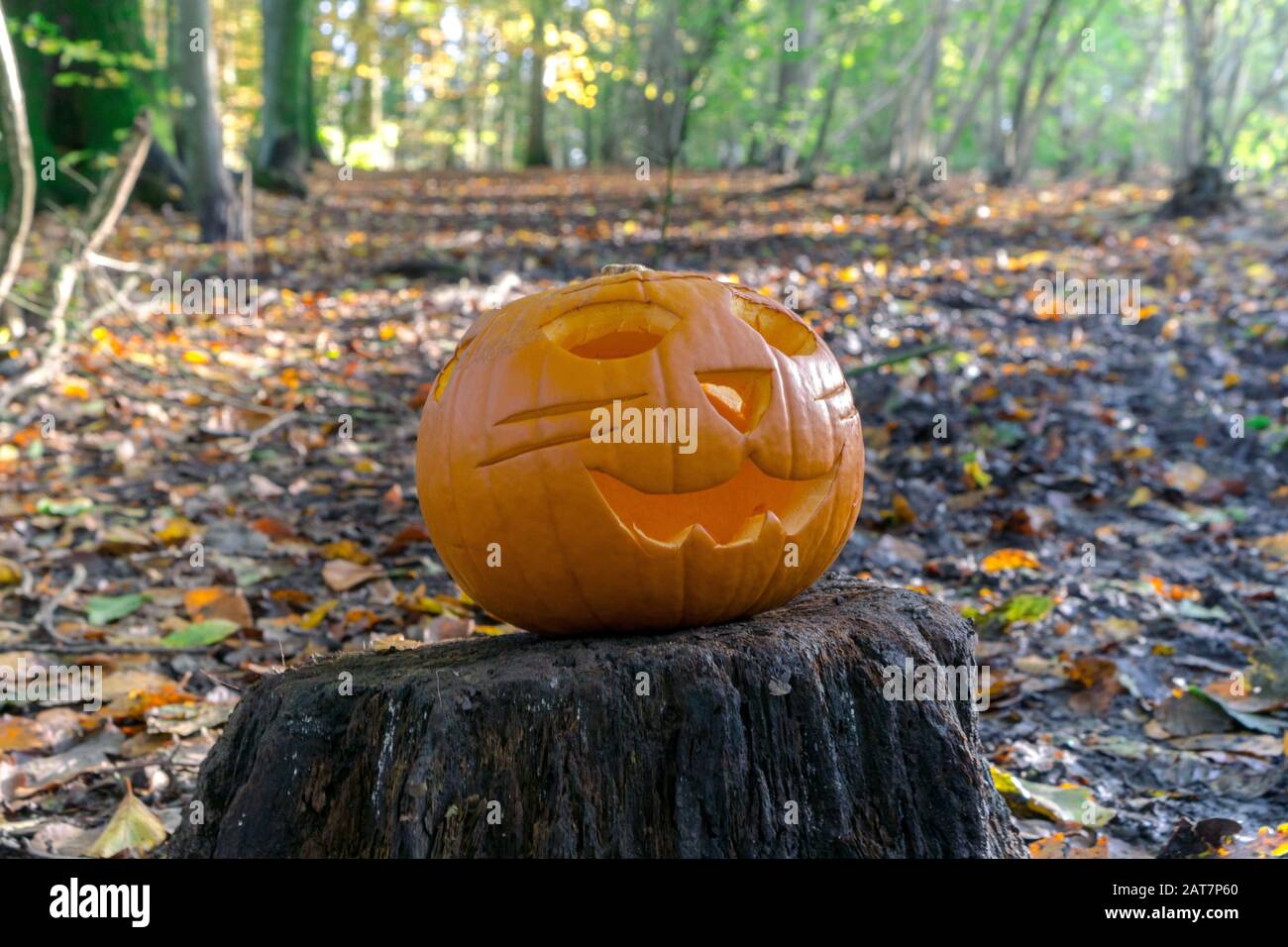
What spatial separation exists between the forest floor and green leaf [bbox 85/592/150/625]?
1 centimetres

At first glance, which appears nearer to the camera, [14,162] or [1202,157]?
[14,162]

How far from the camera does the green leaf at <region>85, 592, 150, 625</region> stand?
4086 millimetres

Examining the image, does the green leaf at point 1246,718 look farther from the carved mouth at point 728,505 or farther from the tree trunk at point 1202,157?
the tree trunk at point 1202,157

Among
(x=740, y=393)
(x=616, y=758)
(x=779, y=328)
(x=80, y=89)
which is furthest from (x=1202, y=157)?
(x=80, y=89)

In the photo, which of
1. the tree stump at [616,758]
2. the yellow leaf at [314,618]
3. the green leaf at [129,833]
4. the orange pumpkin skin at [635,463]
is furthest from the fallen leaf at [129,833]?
the yellow leaf at [314,618]

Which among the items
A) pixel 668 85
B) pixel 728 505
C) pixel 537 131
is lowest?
pixel 728 505

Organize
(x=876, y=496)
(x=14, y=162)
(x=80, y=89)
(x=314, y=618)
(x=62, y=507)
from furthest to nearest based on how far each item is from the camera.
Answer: (x=80, y=89) → (x=14, y=162) → (x=876, y=496) → (x=62, y=507) → (x=314, y=618)

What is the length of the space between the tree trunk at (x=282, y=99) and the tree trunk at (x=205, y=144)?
14.5ft

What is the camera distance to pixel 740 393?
251 cm

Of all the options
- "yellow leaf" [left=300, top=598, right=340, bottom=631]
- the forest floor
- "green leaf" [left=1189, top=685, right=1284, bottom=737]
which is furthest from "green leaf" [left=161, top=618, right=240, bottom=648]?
"green leaf" [left=1189, top=685, right=1284, bottom=737]

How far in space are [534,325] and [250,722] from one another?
1.03 meters

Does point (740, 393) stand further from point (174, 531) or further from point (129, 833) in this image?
point (174, 531)

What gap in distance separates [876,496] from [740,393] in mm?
3078
